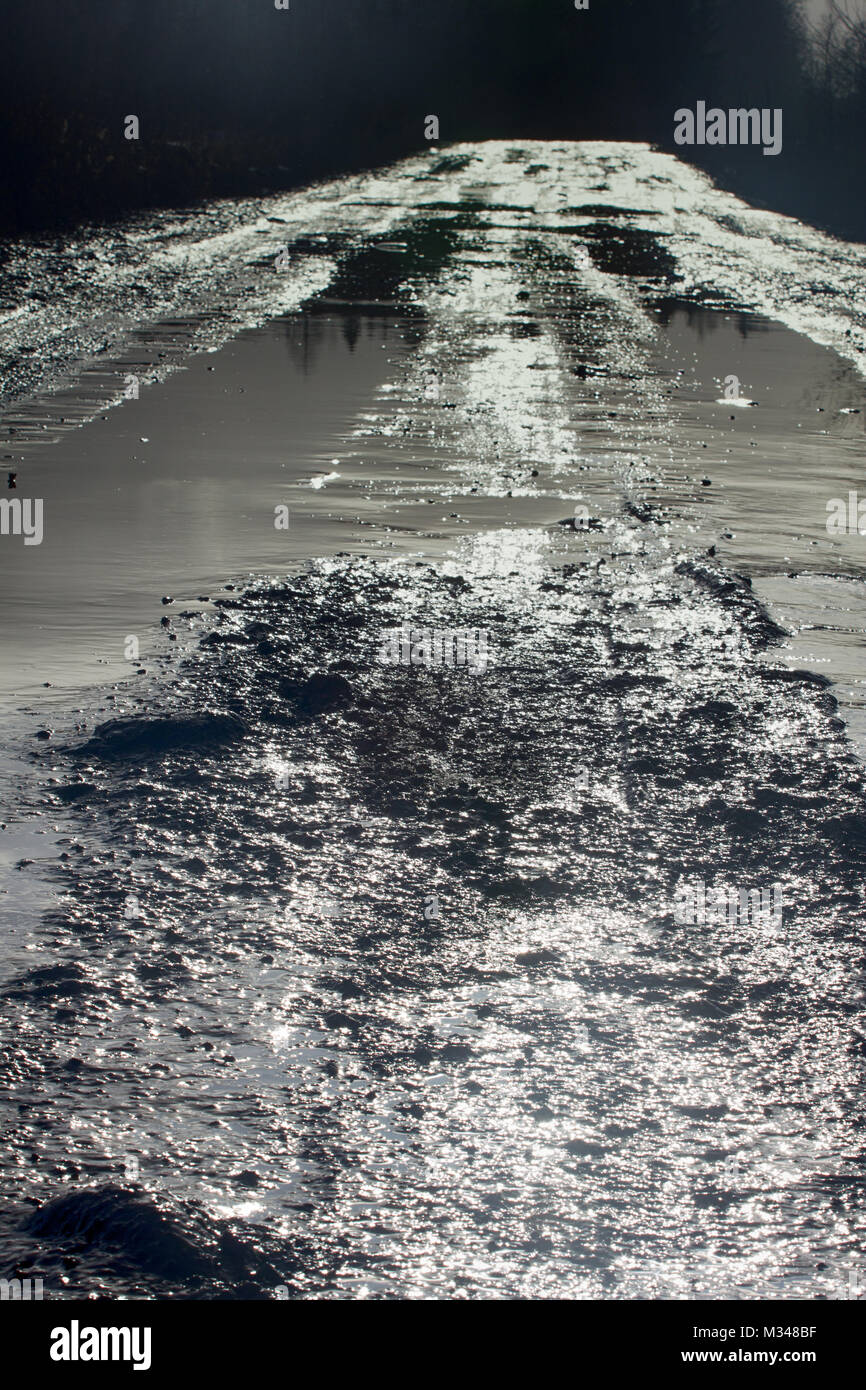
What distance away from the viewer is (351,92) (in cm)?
4866

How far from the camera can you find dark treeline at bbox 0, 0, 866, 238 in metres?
25.2

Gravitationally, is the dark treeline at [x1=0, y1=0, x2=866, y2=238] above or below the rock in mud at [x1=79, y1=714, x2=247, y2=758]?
above

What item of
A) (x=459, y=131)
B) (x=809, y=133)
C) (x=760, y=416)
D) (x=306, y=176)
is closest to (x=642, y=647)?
(x=760, y=416)

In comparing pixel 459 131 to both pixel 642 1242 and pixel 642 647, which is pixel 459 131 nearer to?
pixel 642 647

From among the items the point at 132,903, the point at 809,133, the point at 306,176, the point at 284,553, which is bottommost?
the point at 132,903

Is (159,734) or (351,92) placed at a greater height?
(351,92)

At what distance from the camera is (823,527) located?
323 inches

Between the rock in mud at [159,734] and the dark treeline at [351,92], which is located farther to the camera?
the dark treeline at [351,92]

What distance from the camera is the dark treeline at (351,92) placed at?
2522 centimetres

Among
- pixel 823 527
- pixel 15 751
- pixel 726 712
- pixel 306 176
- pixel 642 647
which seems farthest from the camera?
pixel 306 176

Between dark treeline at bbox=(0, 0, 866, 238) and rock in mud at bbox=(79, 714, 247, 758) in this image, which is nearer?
rock in mud at bbox=(79, 714, 247, 758)

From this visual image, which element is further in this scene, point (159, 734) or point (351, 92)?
point (351, 92)

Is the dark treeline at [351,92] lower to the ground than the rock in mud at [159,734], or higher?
higher

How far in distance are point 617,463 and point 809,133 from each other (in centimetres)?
3313
